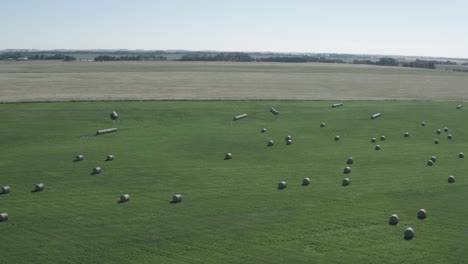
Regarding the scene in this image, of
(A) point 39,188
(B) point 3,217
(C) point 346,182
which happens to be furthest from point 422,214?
(A) point 39,188

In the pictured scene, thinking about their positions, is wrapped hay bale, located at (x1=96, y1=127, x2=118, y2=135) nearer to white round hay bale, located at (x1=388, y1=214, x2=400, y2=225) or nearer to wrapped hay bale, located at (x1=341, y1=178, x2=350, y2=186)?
wrapped hay bale, located at (x1=341, y1=178, x2=350, y2=186)

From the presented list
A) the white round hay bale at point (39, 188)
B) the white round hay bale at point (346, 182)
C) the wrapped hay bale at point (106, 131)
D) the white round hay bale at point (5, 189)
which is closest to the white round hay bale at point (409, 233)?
the white round hay bale at point (346, 182)

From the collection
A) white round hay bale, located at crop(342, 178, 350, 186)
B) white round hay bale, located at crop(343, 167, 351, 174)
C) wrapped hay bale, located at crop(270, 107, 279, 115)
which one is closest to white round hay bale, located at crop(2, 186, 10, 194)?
white round hay bale, located at crop(342, 178, 350, 186)

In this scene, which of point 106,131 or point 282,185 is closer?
point 282,185

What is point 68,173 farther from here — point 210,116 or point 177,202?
point 210,116

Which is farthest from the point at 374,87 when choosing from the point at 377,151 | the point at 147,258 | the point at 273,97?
the point at 147,258

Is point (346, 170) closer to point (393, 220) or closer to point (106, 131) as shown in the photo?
point (393, 220)

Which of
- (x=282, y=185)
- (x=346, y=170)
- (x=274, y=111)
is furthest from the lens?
(x=274, y=111)

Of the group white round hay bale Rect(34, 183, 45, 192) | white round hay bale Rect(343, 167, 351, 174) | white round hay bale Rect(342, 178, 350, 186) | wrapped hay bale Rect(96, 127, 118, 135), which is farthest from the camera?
wrapped hay bale Rect(96, 127, 118, 135)
